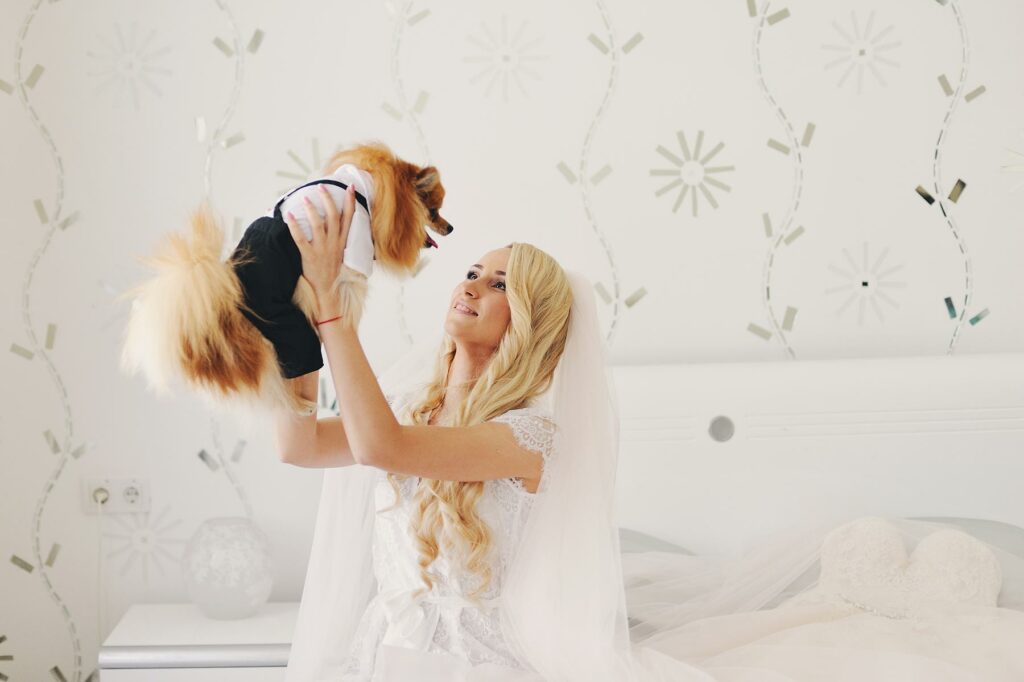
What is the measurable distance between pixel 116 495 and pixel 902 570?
1.83 metres

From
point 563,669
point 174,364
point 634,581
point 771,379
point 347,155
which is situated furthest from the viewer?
point 771,379

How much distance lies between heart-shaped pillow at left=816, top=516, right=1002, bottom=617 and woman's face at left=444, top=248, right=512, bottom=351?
0.87 meters

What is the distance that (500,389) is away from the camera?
74.0 inches

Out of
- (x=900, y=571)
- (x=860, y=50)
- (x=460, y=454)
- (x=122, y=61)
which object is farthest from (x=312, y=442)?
(x=860, y=50)

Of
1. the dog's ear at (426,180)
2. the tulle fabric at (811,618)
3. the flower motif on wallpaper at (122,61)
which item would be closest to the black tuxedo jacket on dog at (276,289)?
the dog's ear at (426,180)

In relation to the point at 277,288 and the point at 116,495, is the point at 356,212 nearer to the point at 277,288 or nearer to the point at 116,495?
the point at 277,288

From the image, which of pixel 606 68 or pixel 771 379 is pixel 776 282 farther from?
pixel 606 68

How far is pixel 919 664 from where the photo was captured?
71.0 inches

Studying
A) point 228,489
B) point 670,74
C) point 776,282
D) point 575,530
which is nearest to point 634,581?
point 575,530

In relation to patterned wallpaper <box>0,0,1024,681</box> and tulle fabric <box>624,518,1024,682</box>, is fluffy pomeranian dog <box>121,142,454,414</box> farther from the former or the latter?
patterned wallpaper <box>0,0,1024,681</box>

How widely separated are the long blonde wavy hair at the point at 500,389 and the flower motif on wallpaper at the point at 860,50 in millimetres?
1179

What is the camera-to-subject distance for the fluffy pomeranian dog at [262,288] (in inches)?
50.8

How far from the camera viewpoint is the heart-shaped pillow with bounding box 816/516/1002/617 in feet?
6.93

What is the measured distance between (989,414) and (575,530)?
1269mm
